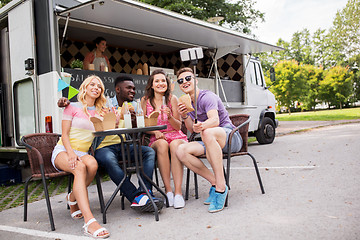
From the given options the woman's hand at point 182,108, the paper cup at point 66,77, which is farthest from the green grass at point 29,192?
the woman's hand at point 182,108

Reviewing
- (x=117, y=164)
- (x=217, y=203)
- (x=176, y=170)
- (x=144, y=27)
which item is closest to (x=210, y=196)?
(x=217, y=203)

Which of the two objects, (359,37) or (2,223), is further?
(359,37)

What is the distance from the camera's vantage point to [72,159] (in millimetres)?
3014

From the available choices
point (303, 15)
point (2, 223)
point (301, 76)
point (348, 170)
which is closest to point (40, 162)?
point (2, 223)

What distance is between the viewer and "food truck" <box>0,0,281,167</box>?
14.9 ft

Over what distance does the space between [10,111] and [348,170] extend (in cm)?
505

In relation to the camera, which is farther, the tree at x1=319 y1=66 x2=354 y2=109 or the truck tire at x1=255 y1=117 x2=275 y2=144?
the tree at x1=319 y1=66 x2=354 y2=109

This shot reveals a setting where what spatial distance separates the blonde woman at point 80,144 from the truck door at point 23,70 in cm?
169

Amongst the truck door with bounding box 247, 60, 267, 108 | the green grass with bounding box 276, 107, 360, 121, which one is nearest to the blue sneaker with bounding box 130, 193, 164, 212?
the truck door with bounding box 247, 60, 267, 108

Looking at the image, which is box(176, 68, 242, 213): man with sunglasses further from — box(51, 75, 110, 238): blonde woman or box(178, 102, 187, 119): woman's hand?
box(51, 75, 110, 238): blonde woman

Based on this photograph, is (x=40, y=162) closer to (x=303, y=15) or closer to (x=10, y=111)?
(x=10, y=111)

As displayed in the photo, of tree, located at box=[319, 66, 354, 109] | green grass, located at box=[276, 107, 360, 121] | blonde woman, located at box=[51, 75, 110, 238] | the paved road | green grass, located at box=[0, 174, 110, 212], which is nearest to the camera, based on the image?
the paved road

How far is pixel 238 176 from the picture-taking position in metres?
4.80

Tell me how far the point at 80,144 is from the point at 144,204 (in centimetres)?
80
